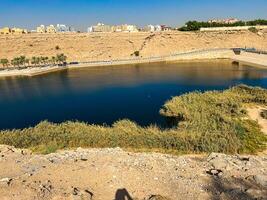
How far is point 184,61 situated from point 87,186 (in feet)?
235

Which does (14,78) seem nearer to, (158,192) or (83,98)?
(83,98)

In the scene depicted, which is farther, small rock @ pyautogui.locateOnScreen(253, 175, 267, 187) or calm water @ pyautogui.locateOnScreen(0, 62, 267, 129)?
calm water @ pyautogui.locateOnScreen(0, 62, 267, 129)

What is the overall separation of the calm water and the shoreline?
3971 mm

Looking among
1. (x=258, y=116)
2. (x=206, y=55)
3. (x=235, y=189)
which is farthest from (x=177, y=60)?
(x=235, y=189)

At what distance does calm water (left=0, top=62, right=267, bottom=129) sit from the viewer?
3691 centimetres

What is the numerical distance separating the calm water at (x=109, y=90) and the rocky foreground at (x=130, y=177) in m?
12.8

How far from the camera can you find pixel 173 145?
24188 mm

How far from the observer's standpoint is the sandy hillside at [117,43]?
92.5 metres

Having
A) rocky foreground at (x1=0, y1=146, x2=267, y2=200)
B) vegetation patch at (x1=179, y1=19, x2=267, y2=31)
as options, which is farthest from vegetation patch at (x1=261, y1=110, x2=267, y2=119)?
vegetation patch at (x1=179, y1=19, x2=267, y2=31)

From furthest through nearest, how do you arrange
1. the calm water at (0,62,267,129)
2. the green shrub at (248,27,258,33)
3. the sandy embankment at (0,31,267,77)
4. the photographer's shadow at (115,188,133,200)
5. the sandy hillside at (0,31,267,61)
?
the green shrub at (248,27,258,33)
the sandy hillside at (0,31,267,61)
the sandy embankment at (0,31,267,77)
the calm water at (0,62,267,129)
the photographer's shadow at (115,188,133,200)

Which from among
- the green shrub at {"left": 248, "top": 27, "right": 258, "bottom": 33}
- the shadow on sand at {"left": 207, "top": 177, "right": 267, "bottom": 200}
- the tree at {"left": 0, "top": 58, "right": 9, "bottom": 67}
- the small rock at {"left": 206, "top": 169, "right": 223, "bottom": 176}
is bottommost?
the small rock at {"left": 206, "top": 169, "right": 223, "bottom": 176}

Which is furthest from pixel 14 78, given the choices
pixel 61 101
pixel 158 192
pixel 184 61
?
pixel 158 192

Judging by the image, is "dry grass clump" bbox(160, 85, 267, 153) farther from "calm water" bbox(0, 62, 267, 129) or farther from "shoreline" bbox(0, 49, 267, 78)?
"shoreline" bbox(0, 49, 267, 78)

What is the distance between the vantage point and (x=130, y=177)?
1734 cm
